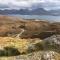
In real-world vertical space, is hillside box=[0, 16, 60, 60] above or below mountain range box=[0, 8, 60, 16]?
below

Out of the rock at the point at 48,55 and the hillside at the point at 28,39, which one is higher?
the hillside at the point at 28,39

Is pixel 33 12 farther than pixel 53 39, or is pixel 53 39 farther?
pixel 33 12

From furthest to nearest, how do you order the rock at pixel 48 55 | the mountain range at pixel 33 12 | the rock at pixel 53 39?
the mountain range at pixel 33 12
the rock at pixel 53 39
the rock at pixel 48 55

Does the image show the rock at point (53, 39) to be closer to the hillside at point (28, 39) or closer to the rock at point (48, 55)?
the hillside at point (28, 39)

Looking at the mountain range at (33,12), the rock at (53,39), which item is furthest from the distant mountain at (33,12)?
the rock at (53,39)

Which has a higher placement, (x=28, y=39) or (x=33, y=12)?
(x=33, y=12)

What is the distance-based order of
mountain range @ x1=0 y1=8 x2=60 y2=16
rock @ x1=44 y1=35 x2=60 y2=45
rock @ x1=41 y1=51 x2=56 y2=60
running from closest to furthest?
rock @ x1=41 y1=51 x2=56 y2=60, rock @ x1=44 y1=35 x2=60 y2=45, mountain range @ x1=0 y1=8 x2=60 y2=16

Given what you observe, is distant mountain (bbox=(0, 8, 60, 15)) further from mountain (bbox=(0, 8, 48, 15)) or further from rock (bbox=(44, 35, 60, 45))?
rock (bbox=(44, 35, 60, 45))

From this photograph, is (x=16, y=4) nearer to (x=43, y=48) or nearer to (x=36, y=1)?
(x=36, y=1)

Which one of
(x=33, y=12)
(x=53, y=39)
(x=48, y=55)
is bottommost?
(x=48, y=55)

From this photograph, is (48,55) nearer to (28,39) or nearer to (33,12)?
(28,39)

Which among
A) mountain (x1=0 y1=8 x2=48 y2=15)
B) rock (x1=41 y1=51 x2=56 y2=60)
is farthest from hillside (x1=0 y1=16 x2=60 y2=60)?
mountain (x1=0 y1=8 x2=48 y2=15)

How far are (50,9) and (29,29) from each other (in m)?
0.84

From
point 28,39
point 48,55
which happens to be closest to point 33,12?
point 28,39
